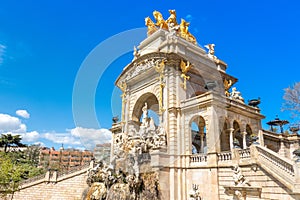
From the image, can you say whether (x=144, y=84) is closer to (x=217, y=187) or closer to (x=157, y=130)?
(x=157, y=130)

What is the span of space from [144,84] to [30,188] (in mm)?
17412

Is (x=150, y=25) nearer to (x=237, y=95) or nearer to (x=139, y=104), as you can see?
(x=139, y=104)

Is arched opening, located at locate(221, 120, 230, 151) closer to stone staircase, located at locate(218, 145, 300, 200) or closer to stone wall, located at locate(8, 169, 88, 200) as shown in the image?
stone staircase, located at locate(218, 145, 300, 200)

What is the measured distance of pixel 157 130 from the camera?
1655 cm

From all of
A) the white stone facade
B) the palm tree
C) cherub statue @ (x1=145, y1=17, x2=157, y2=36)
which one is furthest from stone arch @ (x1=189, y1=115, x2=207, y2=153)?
the palm tree

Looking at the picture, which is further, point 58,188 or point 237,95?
point 58,188

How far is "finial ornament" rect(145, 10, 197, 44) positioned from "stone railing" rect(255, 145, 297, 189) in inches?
559

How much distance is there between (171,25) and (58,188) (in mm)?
20100

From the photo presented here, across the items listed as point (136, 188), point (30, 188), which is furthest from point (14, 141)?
point (136, 188)

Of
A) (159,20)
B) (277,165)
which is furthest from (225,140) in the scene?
(159,20)

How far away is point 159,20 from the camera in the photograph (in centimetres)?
2228

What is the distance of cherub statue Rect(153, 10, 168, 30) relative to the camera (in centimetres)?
2194

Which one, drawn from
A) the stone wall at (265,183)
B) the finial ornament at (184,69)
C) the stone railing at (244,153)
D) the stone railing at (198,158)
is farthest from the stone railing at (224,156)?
the finial ornament at (184,69)

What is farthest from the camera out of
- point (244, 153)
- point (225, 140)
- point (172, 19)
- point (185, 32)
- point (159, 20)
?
point (159, 20)
